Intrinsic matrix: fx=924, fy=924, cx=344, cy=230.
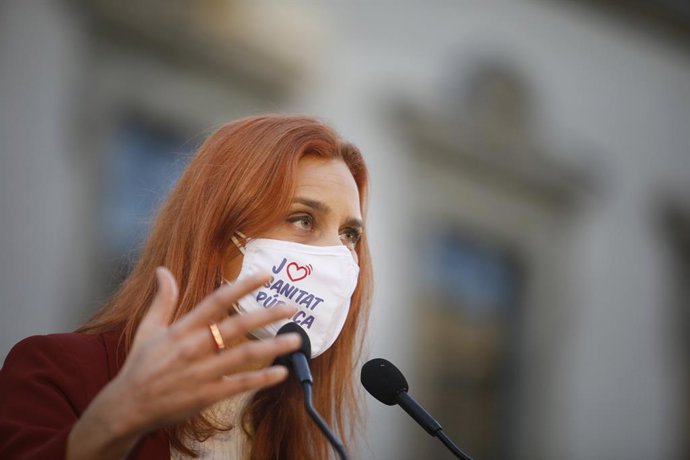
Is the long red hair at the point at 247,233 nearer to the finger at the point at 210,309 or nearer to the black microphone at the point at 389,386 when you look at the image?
the black microphone at the point at 389,386

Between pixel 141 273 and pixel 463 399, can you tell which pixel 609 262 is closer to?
pixel 463 399

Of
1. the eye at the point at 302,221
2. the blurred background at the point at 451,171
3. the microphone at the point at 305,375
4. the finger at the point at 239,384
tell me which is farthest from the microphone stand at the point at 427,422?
the blurred background at the point at 451,171

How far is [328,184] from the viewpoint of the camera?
9.62 ft

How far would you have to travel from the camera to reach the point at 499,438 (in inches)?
393

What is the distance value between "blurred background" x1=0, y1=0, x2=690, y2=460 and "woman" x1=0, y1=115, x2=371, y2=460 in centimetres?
370

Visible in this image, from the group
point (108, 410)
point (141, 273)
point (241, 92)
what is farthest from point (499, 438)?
point (108, 410)

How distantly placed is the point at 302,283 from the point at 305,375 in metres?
0.50

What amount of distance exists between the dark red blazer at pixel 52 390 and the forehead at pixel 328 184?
2.41 ft

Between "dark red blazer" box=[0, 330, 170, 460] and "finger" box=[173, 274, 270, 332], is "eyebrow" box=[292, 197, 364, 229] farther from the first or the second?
"finger" box=[173, 274, 270, 332]

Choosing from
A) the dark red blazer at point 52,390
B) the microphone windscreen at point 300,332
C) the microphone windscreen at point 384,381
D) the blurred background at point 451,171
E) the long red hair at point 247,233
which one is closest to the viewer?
the dark red blazer at point 52,390

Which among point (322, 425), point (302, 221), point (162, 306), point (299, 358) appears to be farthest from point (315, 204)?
point (162, 306)

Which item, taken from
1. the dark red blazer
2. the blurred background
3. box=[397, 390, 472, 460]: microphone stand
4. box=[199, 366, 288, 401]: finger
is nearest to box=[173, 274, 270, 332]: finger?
box=[199, 366, 288, 401]: finger

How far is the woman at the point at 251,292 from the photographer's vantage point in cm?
236

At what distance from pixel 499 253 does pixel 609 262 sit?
148cm
